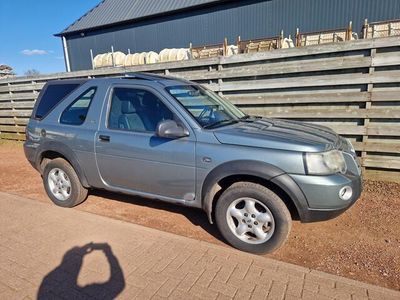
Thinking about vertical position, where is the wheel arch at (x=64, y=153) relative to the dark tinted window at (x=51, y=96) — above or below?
below

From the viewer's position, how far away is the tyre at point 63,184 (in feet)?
14.2

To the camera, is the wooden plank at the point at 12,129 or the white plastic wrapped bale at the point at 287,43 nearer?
the wooden plank at the point at 12,129

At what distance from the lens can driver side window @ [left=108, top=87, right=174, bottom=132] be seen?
3.62m

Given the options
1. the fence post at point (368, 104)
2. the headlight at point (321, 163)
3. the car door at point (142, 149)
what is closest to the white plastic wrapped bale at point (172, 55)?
the fence post at point (368, 104)

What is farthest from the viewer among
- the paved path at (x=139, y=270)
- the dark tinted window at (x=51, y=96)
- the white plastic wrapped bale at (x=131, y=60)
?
the white plastic wrapped bale at (x=131, y=60)

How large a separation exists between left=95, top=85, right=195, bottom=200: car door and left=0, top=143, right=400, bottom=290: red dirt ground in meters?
0.54

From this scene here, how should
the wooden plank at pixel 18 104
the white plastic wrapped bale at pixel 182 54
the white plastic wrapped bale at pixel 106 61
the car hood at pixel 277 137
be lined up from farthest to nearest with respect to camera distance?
the white plastic wrapped bale at pixel 106 61 → the white plastic wrapped bale at pixel 182 54 → the wooden plank at pixel 18 104 → the car hood at pixel 277 137

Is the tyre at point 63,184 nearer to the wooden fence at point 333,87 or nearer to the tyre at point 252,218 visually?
the tyre at point 252,218

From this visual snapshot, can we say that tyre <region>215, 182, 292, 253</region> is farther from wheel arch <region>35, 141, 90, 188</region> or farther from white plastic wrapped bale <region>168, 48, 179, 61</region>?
white plastic wrapped bale <region>168, 48, 179, 61</region>

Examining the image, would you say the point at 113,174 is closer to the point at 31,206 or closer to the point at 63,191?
the point at 63,191

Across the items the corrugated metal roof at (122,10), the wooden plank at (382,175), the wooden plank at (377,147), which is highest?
the corrugated metal roof at (122,10)

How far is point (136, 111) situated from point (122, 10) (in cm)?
2387

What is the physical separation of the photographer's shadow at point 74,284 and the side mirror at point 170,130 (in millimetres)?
1349

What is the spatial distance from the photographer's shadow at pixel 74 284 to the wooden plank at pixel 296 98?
394 centimetres
